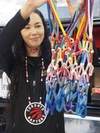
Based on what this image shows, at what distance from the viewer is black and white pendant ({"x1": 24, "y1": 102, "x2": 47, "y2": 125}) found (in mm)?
1030

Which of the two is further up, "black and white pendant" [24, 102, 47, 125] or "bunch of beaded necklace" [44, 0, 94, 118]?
"bunch of beaded necklace" [44, 0, 94, 118]

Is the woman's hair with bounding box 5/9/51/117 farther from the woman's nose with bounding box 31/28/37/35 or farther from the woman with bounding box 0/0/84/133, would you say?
the woman's nose with bounding box 31/28/37/35

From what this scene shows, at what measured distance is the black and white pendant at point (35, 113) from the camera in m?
1.03

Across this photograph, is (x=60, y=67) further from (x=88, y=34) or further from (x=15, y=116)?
(x=15, y=116)

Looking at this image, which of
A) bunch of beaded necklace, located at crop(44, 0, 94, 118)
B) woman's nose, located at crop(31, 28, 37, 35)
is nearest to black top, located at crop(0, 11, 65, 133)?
woman's nose, located at crop(31, 28, 37, 35)

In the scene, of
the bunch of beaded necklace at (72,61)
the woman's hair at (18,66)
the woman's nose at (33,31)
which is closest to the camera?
the bunch of beaded necklace at (72,61)

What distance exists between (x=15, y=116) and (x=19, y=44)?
0.32 meters

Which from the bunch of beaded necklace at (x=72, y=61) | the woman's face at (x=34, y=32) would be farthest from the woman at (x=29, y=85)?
the bunch of beaded necklace at (x=72, y=61)

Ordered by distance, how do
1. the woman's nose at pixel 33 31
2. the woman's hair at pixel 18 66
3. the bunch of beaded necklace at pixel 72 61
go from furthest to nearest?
1. the woman's hair at pixel 18 66
2. the woman's nose at pixel 33 31
3. the bunch of beaded necklace at pixel 72 61

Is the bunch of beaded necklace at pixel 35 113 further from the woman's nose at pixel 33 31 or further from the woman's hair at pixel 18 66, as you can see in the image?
the woman's nose at pixel 33 31

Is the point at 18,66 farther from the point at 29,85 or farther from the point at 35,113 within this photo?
the point at 35,113

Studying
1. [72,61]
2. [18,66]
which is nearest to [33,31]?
[18,66]

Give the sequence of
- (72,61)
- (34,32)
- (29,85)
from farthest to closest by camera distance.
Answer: (29,85) < (34,32) < (72,61)

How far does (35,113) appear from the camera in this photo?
3.39 ft
